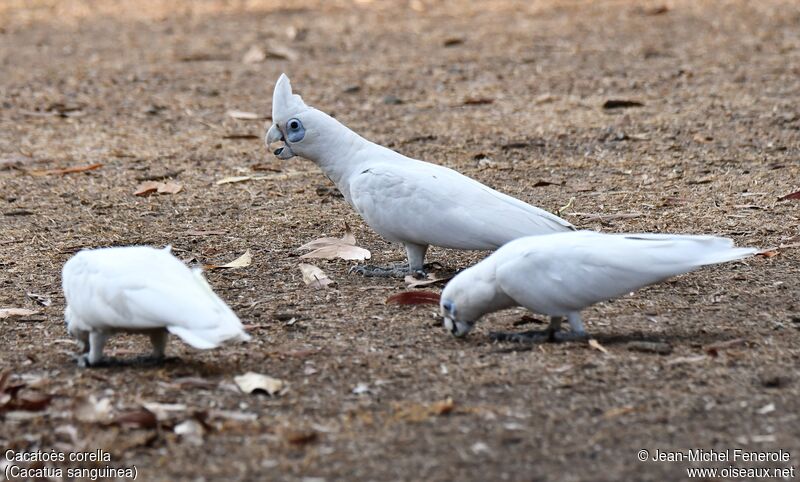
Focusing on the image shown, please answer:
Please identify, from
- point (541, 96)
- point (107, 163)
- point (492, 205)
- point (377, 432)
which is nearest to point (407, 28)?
point (541, 96)

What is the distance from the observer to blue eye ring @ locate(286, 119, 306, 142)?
5660mm

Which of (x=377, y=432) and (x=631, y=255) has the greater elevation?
(x=631, y=255)

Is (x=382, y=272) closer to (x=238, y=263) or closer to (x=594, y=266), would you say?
(x=238, y=263)

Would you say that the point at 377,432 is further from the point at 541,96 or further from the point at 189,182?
the point at 541,96

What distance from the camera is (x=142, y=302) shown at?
3760 millimetres

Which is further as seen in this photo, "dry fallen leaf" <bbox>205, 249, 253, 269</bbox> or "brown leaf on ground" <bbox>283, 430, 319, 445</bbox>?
"dry fallen leaf" <bbox>205, 249, 253, 269</bbox>

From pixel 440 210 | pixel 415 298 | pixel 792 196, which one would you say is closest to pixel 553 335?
pixel 415 298

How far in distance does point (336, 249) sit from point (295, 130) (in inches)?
24.9

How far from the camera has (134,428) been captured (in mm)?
3482

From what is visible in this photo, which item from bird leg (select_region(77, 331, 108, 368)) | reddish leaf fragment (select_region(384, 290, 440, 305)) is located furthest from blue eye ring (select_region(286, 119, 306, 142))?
bird leg (select_region(77, 331, 108, 368))

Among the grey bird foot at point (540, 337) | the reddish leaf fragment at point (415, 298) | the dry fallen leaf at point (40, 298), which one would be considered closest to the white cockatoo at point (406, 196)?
the reddish leaf fragment at point (415, 298)

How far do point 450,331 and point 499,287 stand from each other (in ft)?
1.03

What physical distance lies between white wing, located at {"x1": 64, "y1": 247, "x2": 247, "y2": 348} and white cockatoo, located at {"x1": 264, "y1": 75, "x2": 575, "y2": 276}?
57.9 inches

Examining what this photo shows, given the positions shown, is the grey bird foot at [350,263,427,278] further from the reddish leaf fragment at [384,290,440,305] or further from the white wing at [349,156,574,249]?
the reddish leaf fragment at [384,290,440,305]
